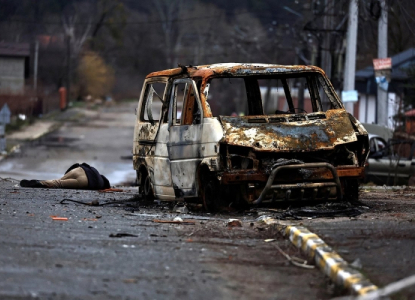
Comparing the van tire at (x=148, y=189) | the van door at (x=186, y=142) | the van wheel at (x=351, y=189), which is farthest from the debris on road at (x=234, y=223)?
the van tire at (x=148, y=189)

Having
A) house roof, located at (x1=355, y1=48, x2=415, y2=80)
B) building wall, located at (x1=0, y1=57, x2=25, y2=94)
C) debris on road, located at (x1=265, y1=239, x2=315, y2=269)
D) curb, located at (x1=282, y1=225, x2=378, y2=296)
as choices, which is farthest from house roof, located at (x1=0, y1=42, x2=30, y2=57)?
debris on road, located at (x1=265, y1=239, x2=315, y2=269)

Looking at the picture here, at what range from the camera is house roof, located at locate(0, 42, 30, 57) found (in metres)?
70.0

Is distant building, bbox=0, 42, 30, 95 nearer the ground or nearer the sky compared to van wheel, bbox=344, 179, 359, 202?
nearer the sky

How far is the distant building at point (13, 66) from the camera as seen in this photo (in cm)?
7094

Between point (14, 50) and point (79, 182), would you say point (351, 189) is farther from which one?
point (14, 50)

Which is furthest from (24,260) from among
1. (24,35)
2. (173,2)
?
(173,2)

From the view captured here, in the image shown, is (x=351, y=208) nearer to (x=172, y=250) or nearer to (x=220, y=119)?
(x=220, y=119)

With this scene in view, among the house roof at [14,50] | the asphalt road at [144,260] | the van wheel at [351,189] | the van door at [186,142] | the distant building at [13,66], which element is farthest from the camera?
the distant building at [13,66]

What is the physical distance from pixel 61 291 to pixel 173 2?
117743mm

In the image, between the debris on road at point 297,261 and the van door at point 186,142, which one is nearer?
the debris on road at point 297,261

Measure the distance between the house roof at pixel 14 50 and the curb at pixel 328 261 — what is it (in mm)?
63325

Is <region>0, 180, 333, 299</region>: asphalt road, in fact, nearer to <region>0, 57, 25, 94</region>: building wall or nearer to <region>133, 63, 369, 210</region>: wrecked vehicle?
<region>133, 63, 369, 210</region>: wrecked vehicle

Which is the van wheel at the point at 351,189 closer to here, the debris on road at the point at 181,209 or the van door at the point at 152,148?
the debris on road at the point at 181,209

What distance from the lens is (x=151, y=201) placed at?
45.6 ft
